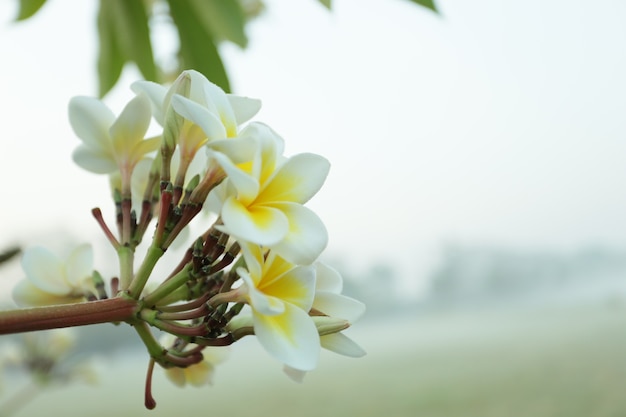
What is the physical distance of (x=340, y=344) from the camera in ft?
0.76

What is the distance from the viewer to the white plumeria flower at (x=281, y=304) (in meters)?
0.20

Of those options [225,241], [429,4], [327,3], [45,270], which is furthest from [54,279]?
[429,4]

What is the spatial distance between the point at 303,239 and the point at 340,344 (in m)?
0.05

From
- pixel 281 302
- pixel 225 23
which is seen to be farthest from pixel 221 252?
pixel 225 23

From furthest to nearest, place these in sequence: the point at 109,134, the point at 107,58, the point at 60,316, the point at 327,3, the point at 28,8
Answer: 1. the point at 107,58
2. the point at 28,8
3. the point at 327,3
4. the point at 109,134
5. the point at 60,316

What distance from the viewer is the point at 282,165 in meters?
0.22

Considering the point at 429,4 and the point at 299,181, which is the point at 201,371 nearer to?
the point at 299,181

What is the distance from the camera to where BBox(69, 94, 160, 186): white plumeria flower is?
0.27 metres

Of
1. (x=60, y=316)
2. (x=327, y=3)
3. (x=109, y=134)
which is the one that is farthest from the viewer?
(x=327, y=3)

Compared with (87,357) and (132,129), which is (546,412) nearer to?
(87,357)

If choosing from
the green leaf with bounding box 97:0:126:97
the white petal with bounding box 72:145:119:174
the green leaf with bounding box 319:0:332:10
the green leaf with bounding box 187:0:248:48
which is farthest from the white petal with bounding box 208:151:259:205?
the green leaf with bounding box 97:0:126:97

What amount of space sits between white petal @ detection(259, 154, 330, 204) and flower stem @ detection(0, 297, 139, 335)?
0.21ft

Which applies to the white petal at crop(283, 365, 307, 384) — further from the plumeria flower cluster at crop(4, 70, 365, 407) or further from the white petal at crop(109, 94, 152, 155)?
the white petal at crop(109, 94, 152, 155)

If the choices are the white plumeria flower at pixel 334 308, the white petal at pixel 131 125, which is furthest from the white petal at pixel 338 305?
the white petal at pixel 131 125
